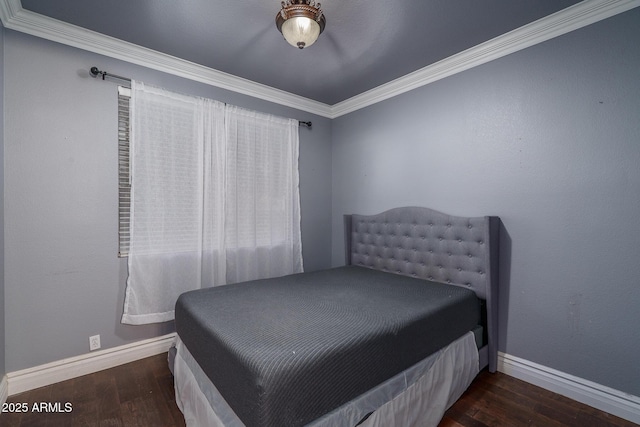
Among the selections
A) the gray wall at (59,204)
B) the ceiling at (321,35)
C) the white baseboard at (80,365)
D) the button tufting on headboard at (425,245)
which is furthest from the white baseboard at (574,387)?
the gray wall at (59,204)

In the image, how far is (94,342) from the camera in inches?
87.0

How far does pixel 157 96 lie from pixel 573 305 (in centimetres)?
358

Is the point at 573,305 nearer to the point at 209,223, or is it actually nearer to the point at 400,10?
the point at 400,10

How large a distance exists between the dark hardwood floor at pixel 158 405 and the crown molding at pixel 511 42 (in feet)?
8.32

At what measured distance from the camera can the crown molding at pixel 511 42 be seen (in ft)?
5.98

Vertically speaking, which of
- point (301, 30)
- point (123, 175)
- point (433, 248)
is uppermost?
point (301, 30)

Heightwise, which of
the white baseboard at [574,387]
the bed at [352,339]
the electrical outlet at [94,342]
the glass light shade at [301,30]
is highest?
the glass light shade at [301,30]

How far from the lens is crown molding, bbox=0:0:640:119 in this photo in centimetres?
186

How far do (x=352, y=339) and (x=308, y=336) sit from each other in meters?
0.22

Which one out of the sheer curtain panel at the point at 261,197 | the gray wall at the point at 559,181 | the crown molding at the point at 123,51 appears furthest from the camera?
the sheer curtain panel at the point at 261,197

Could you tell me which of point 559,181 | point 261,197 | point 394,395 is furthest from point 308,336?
point 559,181

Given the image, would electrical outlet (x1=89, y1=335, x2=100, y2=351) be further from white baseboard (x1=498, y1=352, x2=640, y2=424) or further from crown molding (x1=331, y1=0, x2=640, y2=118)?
crown molding (x1=331, y1=0, x2=640, y2=118)

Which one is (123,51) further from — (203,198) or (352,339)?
(352,339)

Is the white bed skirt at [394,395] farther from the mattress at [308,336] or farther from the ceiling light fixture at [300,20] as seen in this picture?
the ceiling light fixture at [300,20]
